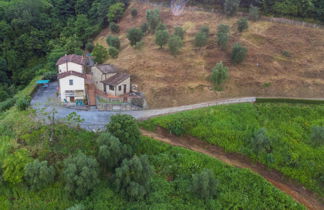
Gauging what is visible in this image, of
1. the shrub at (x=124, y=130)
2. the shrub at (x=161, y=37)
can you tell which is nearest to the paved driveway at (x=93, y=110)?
the shrub at (x=124, y=130)

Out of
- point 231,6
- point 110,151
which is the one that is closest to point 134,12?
point 231,6

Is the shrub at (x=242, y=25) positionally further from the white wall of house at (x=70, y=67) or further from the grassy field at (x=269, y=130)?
the white wall of house at (x=70, y=67)

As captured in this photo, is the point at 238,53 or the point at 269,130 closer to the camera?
the point at 269,130

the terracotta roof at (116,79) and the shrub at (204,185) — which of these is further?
the terracotta roof at (116,79)

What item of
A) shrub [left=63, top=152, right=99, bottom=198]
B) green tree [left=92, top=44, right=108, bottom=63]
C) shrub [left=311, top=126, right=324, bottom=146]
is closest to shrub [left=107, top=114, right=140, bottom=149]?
shrub [left=63, top=152, right=99, bottom=198]

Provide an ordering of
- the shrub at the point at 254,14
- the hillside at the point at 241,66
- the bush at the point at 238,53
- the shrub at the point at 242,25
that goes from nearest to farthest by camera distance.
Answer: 1. the hillside at the point at 241,66
2. the bush at the point at 238,53
3. the shrub at the point at 242,25
4. the shrub at the point at 254,14

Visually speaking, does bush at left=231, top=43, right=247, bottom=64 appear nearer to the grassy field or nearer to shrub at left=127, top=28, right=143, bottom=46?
the grassy field

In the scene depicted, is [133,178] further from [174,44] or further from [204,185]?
[174,44]
